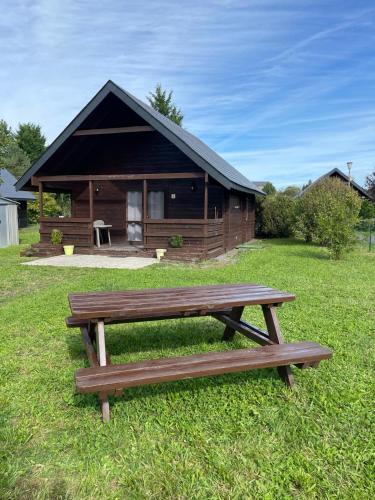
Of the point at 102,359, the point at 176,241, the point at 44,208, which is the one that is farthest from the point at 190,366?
the point at 44,208

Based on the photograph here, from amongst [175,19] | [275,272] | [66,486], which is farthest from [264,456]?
[175,19]

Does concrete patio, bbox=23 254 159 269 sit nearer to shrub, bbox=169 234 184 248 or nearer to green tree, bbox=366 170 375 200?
shrub, bbox=169 234 184 248

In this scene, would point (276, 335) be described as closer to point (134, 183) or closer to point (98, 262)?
point (98, 262)

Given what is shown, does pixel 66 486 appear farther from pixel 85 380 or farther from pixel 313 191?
pixel 313 191

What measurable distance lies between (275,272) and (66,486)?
22.7 feet

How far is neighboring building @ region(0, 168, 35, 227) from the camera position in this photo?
21.6 m

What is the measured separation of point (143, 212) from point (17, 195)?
566 inches

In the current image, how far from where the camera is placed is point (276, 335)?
3.08 metres

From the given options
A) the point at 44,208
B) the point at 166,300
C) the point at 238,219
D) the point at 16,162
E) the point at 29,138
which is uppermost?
the point at 29,138

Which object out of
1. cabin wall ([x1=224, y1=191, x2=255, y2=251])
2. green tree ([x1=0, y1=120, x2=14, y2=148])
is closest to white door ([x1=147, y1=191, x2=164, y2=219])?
cabin wall ([x1=224, y1=191, x2=255, y2=251])

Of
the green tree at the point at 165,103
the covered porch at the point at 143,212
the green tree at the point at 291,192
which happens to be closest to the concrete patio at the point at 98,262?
the covered porch at the point at 143,212

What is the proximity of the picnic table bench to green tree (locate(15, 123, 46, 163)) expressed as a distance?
47937 millimetres

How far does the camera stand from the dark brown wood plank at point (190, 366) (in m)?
2.24

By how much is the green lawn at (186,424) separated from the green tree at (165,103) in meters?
29.9
